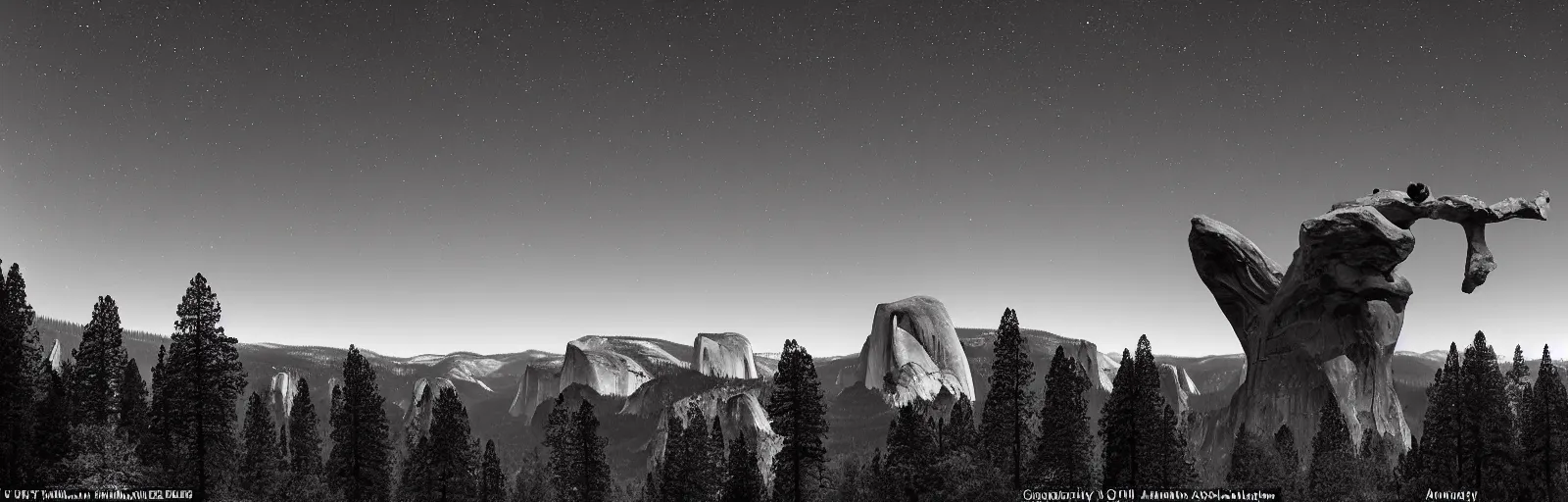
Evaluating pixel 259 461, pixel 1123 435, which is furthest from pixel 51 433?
pixel 1123 435

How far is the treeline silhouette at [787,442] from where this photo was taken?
4503 centimetres

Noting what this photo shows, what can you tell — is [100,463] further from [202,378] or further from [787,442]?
[787,442]

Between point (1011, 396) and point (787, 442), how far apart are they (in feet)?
50.2

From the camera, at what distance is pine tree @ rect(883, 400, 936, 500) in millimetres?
54094

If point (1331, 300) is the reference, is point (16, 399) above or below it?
below

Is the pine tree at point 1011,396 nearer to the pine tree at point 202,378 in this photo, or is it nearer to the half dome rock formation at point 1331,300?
the half dome rock formation at point 1331,300

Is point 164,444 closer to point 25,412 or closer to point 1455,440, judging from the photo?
point 25,412

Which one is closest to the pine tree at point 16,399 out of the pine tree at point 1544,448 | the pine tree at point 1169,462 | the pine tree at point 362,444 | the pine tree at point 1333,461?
the pine tree at point 362,444

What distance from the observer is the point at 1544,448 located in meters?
55.9

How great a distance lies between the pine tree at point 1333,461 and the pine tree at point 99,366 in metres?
77.9

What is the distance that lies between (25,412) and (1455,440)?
3210 inches

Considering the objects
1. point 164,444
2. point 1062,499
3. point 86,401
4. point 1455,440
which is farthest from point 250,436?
point 1455,440

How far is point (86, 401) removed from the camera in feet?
186

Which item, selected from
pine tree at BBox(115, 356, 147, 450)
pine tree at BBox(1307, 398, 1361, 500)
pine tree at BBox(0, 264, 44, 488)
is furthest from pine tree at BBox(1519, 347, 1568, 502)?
pine tree at BBox(115, 356, 147, 450)
